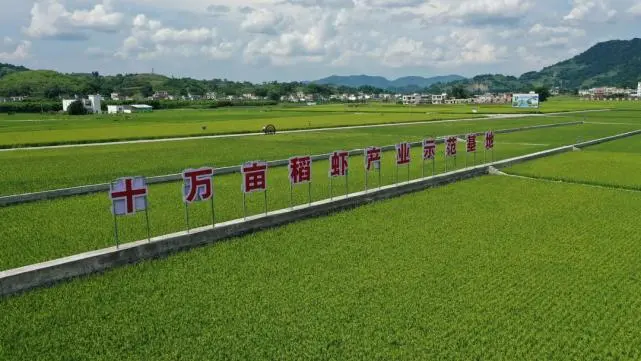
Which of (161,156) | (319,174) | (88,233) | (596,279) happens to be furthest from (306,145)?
(596,279)

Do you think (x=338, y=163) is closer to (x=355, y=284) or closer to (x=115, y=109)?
(x=355, y=284)

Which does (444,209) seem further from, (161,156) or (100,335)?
(161,156)

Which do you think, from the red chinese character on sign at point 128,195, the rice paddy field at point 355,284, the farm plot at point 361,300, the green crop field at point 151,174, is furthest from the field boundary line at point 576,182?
the red chinese character on sign at point 128,195

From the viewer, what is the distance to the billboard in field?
297ft

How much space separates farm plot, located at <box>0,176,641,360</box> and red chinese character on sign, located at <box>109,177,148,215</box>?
130 centimetres

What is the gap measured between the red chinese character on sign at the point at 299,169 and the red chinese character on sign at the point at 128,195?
15.9ft

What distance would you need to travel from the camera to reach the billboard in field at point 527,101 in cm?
9038

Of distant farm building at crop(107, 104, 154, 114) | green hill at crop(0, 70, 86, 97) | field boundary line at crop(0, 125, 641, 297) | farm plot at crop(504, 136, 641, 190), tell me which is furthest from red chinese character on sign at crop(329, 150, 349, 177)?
green hill at crop(0, 70, 86, 97)

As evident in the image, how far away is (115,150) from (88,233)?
20639mm

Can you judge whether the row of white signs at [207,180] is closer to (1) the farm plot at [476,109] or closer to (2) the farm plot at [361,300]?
(2) the farm plot at [361,300]

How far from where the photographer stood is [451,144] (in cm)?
2366

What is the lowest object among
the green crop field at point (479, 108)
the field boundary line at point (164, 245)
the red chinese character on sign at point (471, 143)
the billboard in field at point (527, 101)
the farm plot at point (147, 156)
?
the field boundary line at point (164, 245)

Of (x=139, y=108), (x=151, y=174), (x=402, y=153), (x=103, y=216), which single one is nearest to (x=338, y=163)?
(x=402, y=153)

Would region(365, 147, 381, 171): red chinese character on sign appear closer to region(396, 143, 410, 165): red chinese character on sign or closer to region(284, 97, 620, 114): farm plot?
region(396, 143, 410, 165): red chinese character on sign
